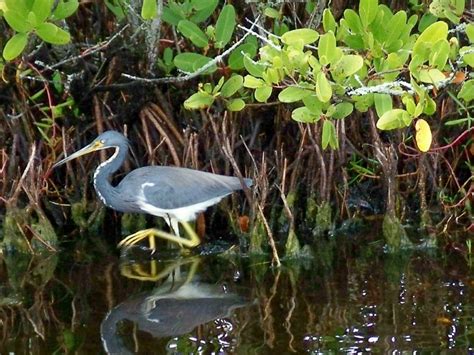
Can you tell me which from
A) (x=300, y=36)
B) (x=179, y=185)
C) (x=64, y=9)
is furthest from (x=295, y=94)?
(x=179, y=185)

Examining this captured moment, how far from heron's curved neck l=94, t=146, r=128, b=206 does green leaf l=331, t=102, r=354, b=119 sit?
182 cm

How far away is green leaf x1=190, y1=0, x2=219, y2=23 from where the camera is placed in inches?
240

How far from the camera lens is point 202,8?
20.0 ft

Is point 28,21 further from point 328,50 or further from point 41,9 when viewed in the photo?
point 328,50

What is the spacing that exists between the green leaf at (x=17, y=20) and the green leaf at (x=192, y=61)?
102 centimetres

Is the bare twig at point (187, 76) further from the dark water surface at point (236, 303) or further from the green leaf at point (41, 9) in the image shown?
the dark water surface at point (236, 303)

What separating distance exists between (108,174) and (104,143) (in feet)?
0.81

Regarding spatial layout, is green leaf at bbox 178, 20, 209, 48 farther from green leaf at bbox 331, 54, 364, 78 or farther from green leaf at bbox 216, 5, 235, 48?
green leaf at bbox 331, 54, 364, 78

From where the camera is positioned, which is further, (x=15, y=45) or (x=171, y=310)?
(x=15, y=45)

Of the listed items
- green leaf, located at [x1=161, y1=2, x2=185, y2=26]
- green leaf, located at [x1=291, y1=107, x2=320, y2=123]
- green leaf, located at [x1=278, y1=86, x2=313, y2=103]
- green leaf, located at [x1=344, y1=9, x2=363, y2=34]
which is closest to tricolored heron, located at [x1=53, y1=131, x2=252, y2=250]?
green leaf, located at [x1=161, y1=2, x2=185, y2=26]

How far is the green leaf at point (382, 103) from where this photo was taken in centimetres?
Answer: 487

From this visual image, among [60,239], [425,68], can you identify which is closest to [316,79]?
[425,68]

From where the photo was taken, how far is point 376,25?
16.1 ft

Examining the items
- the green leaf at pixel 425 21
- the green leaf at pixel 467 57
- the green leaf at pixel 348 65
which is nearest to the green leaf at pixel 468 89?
the green leaf at pixel 467 57
